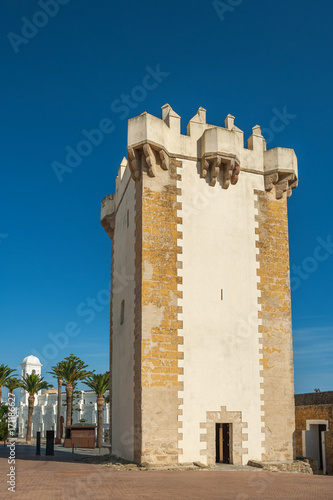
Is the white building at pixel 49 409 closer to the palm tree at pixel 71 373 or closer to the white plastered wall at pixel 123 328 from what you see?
the palm tree at pixel 71 373

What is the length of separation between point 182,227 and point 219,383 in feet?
20.1

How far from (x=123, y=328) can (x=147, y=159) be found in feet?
24.2

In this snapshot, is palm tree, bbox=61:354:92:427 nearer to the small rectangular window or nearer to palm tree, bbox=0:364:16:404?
palm tree, bbox=0:364:16:404

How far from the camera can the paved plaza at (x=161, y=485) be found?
40.3ft

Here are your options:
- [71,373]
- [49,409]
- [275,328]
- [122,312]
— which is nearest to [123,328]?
[122,312]

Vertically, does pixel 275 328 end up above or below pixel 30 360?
above

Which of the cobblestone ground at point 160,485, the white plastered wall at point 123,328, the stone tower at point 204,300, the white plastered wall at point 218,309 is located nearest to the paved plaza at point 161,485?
the cobblestone ground at point 160,485

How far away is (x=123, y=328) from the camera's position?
22.9 metres

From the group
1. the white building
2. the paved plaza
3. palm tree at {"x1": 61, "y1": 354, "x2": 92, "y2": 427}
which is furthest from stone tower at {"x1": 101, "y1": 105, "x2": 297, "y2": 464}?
the white building

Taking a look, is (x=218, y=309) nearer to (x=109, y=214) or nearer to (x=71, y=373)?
(x=109, y=214)

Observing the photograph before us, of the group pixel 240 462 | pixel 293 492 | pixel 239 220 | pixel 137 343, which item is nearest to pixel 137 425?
pixel 137 343

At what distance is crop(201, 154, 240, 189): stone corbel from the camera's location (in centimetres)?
2131

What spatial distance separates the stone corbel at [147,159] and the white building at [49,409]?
2057 inches

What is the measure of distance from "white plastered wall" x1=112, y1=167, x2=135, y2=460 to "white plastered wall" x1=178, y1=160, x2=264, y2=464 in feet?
7.76
